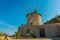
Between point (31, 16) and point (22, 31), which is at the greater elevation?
point (31, 16)

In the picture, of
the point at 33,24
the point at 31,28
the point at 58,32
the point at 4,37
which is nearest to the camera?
the point at 4,37

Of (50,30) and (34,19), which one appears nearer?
(50,30)

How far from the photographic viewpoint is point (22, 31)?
3316cm

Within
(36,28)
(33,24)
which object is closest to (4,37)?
(36,28)

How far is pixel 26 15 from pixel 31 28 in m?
5.28

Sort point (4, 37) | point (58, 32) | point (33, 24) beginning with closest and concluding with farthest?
point (4, 37) → point (58, 32) → point (33, 24)

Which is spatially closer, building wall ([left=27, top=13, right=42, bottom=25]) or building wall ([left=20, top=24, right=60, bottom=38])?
building wall ([left=20, top=24, right=60, bottom=38])

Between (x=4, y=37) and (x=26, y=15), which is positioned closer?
(x=4, y=37)

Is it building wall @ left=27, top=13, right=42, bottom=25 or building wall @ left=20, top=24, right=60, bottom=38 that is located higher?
building wall @ left=27, top=13, right=42, bottom=25

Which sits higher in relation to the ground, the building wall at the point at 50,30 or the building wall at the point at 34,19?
the building wall at the point at 34,19

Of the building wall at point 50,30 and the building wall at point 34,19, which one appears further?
the building wall at point 34,19

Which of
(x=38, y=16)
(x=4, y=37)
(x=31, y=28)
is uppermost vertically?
(x=38, y=16)

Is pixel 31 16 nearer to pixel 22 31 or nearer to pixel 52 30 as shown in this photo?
pixel 22 31

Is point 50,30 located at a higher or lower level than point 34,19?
lower
